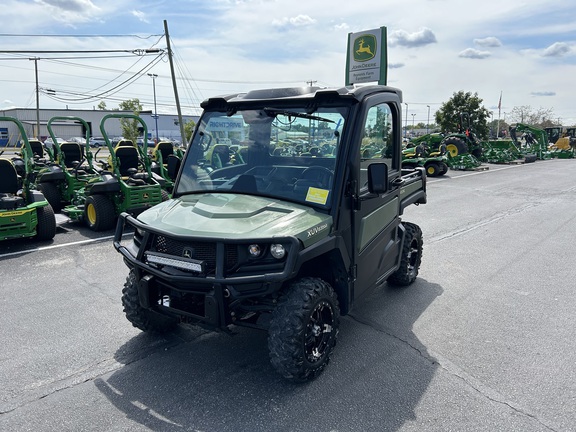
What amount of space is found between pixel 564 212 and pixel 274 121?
9753 mm

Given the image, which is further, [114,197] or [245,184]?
[114,197]

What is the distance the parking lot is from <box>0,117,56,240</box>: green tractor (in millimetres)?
1132

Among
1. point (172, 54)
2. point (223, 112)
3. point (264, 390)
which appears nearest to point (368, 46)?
point (223, 112)

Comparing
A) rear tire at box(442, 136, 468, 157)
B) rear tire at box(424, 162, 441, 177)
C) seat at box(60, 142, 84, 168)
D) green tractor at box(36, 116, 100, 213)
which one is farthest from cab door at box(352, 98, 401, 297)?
rear tire at box(442, 136, 468, 157)

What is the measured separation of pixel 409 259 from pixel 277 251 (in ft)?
9.21

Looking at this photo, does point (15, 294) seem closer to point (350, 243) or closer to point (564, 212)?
point (350, 243)

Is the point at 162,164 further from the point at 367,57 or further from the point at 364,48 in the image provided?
the point at 364,48

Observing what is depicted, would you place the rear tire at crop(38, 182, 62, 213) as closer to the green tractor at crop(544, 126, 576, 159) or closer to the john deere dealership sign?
the john deere dealership sign

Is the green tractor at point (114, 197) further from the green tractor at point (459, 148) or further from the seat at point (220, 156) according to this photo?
the green tractor at point (459, 148)

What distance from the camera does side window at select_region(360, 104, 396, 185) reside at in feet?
12.2

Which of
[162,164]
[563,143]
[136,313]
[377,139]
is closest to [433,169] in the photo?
[162,164]

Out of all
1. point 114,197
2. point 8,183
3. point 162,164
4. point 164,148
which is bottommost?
point 114,197

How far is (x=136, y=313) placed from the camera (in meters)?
3.80

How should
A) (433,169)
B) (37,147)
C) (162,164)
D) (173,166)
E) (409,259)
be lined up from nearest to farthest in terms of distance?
(173,166) < (409,259) < (162,164) < (37,147) < (433,169)
